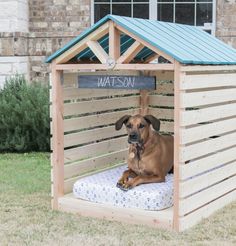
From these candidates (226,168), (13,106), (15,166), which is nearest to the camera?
(226,168)

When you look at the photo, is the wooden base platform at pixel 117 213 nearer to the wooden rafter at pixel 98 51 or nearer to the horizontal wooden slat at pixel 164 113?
the wooden rafter at pixel 98 51

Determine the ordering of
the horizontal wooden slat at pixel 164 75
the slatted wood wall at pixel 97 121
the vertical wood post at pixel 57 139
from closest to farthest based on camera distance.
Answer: the vertical wood post at pixel 57 139, the slatted wood wall at pixel 97 121, the horizontal wooden slat at pixel 164 75

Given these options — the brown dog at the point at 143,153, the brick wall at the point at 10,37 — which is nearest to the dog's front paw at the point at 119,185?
the brown dog at the point at 143,153

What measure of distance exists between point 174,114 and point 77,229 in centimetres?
134

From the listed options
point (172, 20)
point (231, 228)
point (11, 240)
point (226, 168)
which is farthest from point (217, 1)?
point (11, 240)

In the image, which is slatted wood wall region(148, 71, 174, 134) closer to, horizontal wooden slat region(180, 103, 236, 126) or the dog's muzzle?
horizontal wooden slat region(180, 103, 236, 126)

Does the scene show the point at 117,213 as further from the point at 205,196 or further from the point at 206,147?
the point at 206,147

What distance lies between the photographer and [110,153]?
682 centimetres

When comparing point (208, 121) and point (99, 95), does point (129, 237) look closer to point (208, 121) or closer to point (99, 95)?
point (208, 121)

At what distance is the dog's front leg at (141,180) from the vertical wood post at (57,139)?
0.72 meters

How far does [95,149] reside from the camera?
6449mm

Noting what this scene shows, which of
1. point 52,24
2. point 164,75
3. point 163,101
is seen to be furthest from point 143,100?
point 52,24

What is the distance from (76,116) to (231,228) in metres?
2.22

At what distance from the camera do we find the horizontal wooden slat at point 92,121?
5973 millimetres
